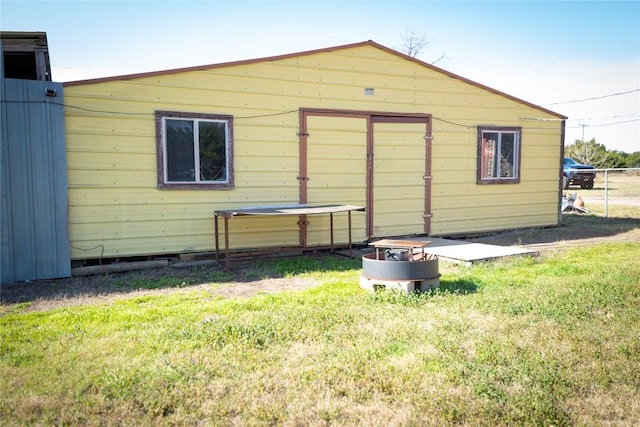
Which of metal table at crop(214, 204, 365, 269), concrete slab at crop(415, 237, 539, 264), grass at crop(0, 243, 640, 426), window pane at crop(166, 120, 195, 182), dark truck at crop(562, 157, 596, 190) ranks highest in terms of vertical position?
window pane at crop(166, 120, 195, 182)

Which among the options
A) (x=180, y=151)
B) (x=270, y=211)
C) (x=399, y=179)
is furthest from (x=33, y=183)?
(x=399, y=179)

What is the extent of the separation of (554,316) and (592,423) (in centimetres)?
200

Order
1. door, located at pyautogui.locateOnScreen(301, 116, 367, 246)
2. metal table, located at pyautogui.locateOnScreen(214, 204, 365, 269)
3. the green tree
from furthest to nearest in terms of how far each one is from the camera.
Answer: the green tree → door, located at pyautogui.locateOnScreen(301, 116, 367, 246) → metal table, located at pyautogui.locateOnScreen(214, 204, 365, 269)

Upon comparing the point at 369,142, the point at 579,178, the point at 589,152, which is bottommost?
the point at 579,178

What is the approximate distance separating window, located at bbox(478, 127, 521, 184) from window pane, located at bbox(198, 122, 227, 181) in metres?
5.44

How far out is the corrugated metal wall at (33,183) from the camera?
6664 mm

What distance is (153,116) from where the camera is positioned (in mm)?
7668

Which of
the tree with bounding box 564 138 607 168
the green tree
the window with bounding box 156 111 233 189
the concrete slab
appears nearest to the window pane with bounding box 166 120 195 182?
the window with bounding box 156 111 233 189

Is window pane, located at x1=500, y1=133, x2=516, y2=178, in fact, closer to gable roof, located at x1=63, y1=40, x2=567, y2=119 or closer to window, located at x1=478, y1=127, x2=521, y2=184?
window, located at x1=478, y1=127, x2=521, y2=184

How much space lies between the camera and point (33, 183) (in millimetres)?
6797

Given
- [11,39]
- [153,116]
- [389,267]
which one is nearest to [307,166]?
[153,116]

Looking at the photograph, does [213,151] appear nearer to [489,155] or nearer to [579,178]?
[489,155]

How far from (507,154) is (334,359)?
874 centimetres

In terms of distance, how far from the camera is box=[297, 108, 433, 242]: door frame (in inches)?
345
